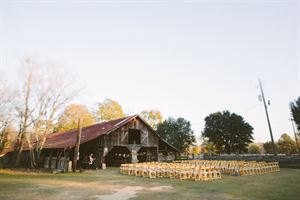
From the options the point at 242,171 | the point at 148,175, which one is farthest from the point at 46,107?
the point at 242,171

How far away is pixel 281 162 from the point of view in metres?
24.2

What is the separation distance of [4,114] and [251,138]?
40.8 meters

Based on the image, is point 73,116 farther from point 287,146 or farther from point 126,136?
point 287,146

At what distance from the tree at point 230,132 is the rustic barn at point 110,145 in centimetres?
1531

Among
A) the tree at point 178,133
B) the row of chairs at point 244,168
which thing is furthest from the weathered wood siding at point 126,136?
the tree at point 178,133

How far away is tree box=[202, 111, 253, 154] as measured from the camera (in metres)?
43.6

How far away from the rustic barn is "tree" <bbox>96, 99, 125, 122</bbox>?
16913mm

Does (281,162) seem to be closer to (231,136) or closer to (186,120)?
(231,136)

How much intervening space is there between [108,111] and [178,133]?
16013 millimetres

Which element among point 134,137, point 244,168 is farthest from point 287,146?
point 244,168

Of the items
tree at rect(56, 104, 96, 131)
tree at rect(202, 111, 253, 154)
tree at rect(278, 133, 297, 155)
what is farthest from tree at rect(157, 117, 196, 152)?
tree at rect(278, 133, 297, 155)

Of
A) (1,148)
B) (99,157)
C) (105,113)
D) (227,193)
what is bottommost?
(227,193)

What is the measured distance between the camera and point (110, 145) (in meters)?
25.2

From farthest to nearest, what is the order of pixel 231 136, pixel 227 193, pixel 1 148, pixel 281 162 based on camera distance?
pixel 231 136
pixel 1 148
pixel 281 162
pixel 227 193
